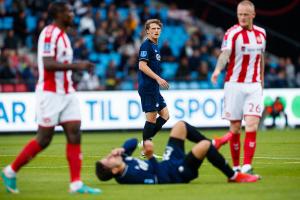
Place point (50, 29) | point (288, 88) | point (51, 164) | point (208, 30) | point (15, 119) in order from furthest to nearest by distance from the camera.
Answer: point (208, 30) → point (288, 88) → point (15, 119) → point (51, 164) → point (50, 29)

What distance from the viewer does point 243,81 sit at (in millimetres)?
13102

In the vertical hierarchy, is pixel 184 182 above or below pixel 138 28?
below

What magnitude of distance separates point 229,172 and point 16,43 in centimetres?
1722

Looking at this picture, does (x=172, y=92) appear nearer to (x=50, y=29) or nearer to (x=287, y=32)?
(x=287, y=32)

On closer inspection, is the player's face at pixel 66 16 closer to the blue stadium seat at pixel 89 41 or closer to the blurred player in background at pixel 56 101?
the blurred player in background at pixel 56 101

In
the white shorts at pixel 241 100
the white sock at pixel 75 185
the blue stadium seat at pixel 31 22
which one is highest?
the blue stadium seat at pixel 31 22

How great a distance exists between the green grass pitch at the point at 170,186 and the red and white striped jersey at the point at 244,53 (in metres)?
1.44

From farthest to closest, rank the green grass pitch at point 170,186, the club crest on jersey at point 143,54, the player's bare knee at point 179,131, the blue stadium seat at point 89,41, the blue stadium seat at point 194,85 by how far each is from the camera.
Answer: the blue stadium seat at point 89,41, the blue stadium seat at point 194,85, the club crest on jersey at point 143,54, the player's bare knee at point 179,131, the green grass pitch at point 170,186

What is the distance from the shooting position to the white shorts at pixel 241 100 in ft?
42.8

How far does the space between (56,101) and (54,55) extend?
0.55 meters

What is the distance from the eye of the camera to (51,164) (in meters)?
15.5

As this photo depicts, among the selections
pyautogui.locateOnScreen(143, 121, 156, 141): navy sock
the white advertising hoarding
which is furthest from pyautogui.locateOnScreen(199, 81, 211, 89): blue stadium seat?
pyautogui.locateOnScreen(143, 121, 156, 141): navy sock

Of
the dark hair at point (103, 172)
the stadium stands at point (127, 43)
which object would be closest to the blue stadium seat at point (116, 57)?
the stadium stands at point (127, 43)

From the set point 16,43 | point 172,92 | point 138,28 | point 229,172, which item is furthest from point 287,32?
point 229,172
